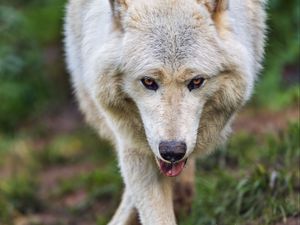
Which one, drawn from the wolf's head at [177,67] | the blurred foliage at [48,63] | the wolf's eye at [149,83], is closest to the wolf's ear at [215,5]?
the wolf's head at [177,67]

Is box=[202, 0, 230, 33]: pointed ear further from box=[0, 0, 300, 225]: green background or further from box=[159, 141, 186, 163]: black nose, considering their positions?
box=[0, 0, 300, 225]: green background

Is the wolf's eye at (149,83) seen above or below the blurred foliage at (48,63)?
above

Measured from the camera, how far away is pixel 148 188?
233 inches

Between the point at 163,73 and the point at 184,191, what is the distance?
6.41 feet

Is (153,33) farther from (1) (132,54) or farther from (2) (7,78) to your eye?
(2) (7,78)

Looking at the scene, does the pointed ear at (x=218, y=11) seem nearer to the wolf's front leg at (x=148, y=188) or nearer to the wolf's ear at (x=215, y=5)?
the wolf's ear at (x=215, y=5)

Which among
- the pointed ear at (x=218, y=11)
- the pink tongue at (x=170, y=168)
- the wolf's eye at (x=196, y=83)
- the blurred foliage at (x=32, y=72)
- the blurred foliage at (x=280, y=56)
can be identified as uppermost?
the pointed ear at (x=218, y=11)

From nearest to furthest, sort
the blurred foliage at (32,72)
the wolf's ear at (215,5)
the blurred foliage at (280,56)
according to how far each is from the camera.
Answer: the wolf's ear at (215,5) → the blurred foliage at (280,56) → the blurred foliage at (32,72)

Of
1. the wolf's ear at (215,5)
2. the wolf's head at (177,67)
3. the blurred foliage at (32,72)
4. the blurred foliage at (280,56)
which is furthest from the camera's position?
the blurred foliage at (32,72)

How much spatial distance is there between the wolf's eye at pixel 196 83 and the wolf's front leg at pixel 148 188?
2.72 ft

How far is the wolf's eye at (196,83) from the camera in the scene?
5.21m

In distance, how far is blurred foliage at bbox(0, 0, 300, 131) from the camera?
10023mm

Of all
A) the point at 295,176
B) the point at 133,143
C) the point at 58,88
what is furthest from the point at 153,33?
the point at 58,88

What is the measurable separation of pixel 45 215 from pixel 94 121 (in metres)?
1.80
